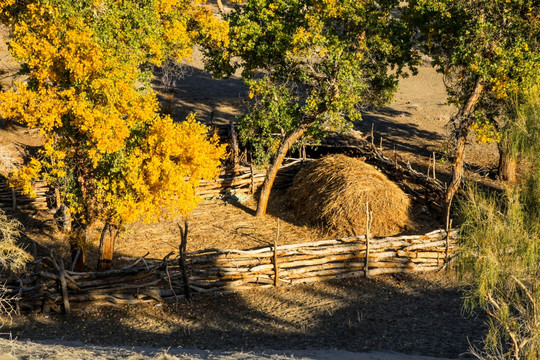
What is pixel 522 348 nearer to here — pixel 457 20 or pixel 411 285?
pixel 411 285

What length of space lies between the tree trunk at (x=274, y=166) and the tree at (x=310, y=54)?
35 millimetres

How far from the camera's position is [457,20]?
44.3ft

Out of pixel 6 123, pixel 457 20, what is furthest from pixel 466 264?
pixel 6 123

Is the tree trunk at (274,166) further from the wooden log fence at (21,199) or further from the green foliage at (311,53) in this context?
the wooden log fence at (21,199)

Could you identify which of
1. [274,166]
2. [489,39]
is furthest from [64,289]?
[489,39]

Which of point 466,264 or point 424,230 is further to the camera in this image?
point 424,230

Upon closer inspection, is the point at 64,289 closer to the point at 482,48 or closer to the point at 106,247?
the point at 106,247

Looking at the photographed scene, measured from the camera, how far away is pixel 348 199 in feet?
47.2

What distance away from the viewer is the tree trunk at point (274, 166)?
14.8m

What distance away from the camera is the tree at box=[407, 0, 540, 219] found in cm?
1280

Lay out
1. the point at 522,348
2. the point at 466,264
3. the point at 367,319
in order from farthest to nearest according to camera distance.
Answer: the point at 367,319, the point at 466,264, the point at 522,348

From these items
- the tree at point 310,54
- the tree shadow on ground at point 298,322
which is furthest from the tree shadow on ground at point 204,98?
the tree shadow on ground at point 298,322

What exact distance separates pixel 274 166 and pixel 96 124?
20.5 ft

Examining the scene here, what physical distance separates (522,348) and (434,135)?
1535 centimetres
